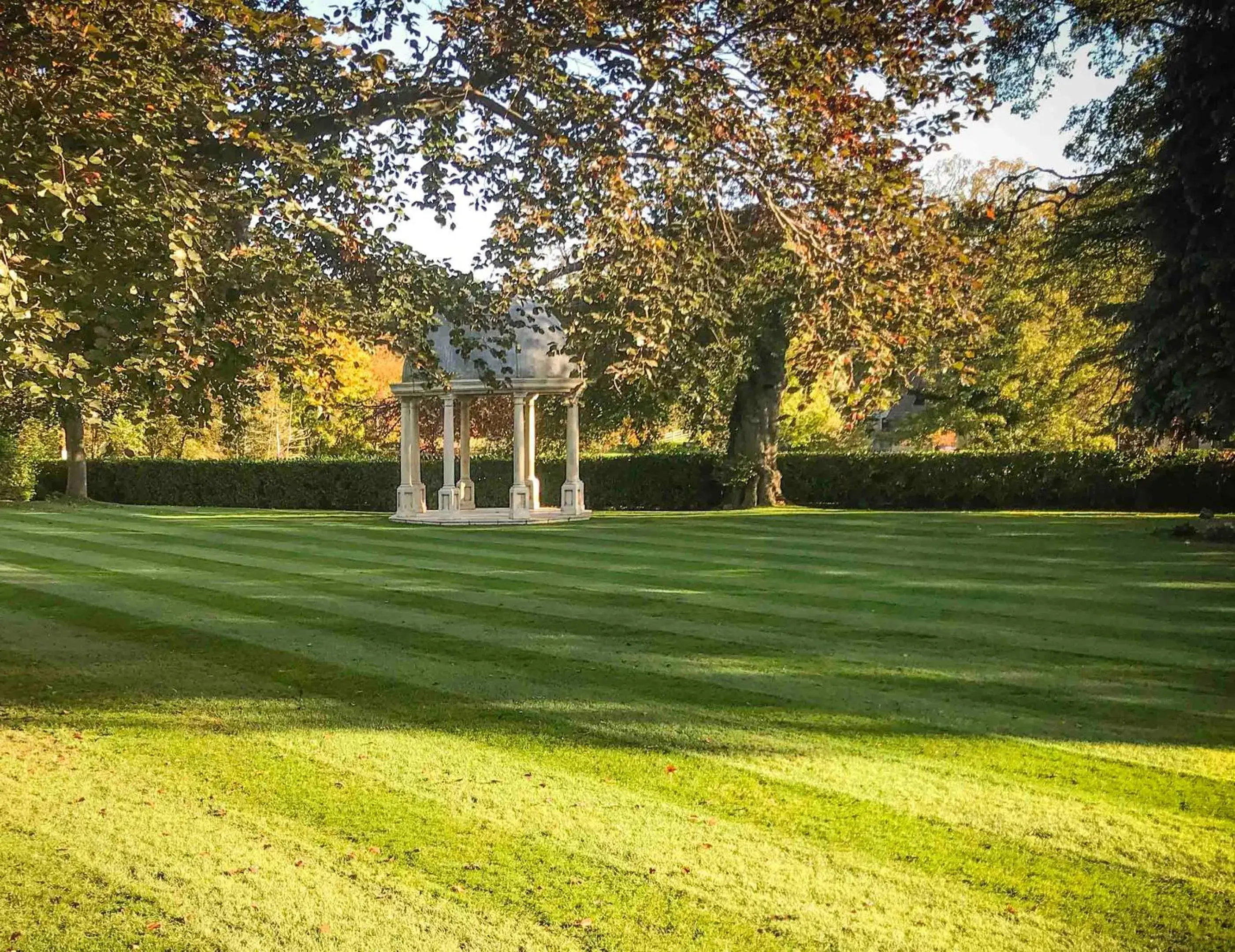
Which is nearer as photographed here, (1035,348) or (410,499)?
(410,499)

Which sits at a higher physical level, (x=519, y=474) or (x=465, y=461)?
(x=465, y=461)

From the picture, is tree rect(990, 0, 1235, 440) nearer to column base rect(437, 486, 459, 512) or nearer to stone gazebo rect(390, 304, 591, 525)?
stone gazebo rect(390, 304, 591, 525)

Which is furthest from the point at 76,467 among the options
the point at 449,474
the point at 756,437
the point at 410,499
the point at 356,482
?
the point at 756,437

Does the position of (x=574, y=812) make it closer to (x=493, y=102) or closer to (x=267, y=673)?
(x=267, y=673)

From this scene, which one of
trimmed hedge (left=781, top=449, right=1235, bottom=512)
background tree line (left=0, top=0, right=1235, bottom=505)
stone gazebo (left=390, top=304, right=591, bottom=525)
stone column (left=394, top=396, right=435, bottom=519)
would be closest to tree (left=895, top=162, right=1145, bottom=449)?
trimmed hedge (left=781, top=449, right=1235, bottom=512)

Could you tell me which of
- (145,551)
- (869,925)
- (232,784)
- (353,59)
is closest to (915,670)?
(869,925)

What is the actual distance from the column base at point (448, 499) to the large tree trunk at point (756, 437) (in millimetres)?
7443

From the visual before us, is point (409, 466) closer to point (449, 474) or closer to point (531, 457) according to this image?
point (449, 474)

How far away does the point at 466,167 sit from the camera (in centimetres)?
872

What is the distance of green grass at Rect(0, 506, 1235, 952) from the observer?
4.07m

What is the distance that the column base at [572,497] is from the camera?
26844mm

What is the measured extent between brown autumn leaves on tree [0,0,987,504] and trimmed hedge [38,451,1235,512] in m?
19.2

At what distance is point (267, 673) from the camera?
809 centimetres

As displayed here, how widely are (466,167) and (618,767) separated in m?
5.09
